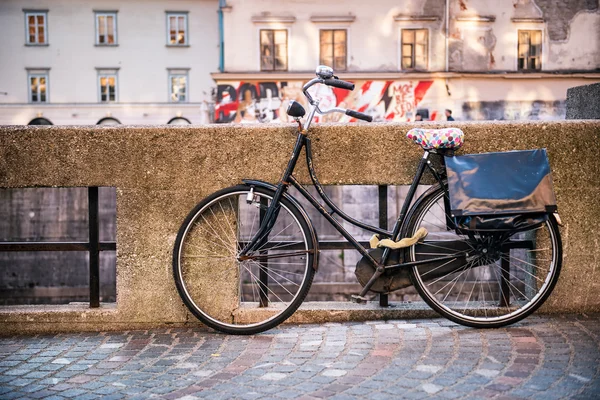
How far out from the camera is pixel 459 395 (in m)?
3.49

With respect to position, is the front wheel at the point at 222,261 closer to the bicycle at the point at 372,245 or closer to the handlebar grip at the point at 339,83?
the bicycle at the point at 372,245

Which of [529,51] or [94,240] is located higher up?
[529,51]

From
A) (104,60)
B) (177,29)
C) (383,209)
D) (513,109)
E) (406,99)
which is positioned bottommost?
(383,209)

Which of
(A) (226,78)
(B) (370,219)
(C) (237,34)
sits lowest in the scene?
(B) (370,219)

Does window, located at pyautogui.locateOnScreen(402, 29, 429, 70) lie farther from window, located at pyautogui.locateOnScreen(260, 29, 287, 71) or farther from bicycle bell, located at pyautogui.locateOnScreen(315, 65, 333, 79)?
bicycle bell, located at pyautogui.locateOnScreen(315, 65, 333, 79)

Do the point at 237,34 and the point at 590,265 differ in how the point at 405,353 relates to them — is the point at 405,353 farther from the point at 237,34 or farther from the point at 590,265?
the point at 237,34

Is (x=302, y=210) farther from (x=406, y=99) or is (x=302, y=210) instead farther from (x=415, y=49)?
(x=415, y=49)

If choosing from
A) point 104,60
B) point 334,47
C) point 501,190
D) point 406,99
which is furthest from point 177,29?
point 501,190

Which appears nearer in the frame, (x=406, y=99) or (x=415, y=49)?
(x=406, y=99)

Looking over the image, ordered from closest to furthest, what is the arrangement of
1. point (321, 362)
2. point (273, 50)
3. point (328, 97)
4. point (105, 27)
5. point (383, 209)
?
point (321, 362)
point (383, 209)
point (328, 97)
point (273, 50)
point (105, 27)

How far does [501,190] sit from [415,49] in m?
25.7

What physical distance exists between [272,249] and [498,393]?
1889mm

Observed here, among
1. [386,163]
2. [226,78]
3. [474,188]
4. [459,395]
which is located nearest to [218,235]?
[386,163]

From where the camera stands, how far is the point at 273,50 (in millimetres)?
29062
